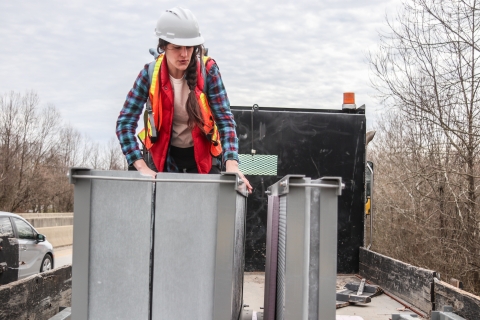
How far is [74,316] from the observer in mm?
2178

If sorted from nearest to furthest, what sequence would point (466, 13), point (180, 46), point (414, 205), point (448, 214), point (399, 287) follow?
1. point (180, 46)
2. point (399, 287)
3. point (466, 13)
4. point (448, 214)
5. point (414, 205)

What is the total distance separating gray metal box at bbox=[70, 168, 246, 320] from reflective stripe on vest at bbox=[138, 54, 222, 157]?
89cm

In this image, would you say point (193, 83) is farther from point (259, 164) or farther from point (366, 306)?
point (259, 164)

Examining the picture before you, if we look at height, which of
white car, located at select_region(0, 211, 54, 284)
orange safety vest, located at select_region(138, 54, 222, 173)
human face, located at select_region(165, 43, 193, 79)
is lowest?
white car, located at select_region(0, 211, 54, 284)

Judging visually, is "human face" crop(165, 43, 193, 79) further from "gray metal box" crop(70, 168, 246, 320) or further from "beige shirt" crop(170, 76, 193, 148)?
"gray metal box" crop(70, 168, 246, 320)

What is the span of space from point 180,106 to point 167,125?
14 centimetres

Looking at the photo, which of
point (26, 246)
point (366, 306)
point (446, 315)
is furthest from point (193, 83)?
point (26, 246)

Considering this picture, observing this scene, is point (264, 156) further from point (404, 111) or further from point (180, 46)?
point (404, 111)

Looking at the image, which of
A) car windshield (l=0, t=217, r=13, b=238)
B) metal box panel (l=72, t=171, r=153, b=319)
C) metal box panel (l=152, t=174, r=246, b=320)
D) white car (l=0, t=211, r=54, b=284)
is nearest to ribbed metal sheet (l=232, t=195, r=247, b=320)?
metal box panel (l=152, t=174, r=246, b=320)

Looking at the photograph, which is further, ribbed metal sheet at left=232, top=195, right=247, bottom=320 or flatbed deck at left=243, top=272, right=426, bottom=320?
flatbed deck at left=243, top=272, right=426, bottom=320

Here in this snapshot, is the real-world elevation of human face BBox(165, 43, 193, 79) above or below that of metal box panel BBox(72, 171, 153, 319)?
above

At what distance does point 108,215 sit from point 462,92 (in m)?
10.3

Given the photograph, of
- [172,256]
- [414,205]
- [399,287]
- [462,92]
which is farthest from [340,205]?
[414,205]

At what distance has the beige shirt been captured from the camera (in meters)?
3.08
